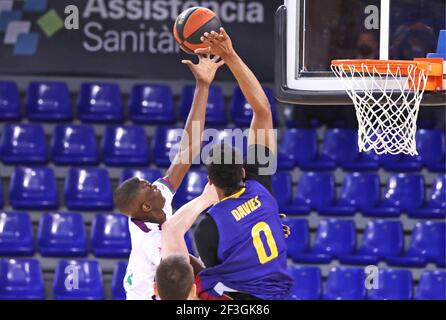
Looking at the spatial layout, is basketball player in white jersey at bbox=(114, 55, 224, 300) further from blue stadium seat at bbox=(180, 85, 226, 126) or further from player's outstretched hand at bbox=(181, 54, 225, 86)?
blue stadium seat at bbox=(180, 85, 226, 126)

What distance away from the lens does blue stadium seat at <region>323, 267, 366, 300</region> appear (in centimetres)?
750

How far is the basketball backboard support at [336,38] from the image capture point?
5.14 meters

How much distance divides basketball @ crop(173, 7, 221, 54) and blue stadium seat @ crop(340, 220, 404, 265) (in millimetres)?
3014

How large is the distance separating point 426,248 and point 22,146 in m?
3.22

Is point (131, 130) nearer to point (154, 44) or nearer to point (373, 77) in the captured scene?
point (154, 44)

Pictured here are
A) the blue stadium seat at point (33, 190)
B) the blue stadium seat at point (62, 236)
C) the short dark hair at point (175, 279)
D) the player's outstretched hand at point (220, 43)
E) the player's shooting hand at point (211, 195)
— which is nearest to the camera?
the short dark hair at point (175, 279)

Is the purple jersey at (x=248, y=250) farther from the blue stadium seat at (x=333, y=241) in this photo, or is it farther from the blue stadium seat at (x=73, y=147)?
the blue stadium seat at (x=73, y=147)

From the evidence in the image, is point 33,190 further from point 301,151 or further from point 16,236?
point 301,151

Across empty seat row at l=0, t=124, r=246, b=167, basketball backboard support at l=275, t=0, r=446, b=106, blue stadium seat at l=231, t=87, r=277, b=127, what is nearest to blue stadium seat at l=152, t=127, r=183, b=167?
empty seat row at l=0, t=124, r=246, b=167

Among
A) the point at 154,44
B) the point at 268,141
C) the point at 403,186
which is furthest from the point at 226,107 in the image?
the point at 268,141

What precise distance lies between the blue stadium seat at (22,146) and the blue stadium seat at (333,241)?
7.11 feet

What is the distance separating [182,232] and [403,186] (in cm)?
342

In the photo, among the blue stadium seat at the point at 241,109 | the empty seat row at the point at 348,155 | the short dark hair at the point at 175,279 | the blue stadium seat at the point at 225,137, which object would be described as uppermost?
the blue stadium seat at the point at 241,109

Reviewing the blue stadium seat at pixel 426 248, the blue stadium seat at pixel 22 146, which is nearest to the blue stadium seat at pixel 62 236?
the blue stadium seat at pixel 22 146
